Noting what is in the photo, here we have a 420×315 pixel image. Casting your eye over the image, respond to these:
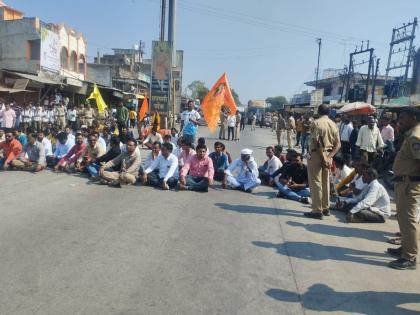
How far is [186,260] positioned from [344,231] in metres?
2.98

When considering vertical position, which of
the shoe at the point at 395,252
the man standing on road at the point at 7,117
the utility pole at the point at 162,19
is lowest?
the shoe at the point at 395,252

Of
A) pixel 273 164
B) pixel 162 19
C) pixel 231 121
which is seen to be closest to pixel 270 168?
pixel 273 164

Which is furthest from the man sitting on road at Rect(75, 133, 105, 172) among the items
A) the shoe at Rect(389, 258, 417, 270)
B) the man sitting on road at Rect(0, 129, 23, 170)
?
the shoe at Rect(389, 258, 417, 270)

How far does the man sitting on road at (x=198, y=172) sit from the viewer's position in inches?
359

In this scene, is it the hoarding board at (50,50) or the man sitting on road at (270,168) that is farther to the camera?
the hoarding board at (50,50)

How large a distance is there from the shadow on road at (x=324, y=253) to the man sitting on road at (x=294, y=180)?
3163mm

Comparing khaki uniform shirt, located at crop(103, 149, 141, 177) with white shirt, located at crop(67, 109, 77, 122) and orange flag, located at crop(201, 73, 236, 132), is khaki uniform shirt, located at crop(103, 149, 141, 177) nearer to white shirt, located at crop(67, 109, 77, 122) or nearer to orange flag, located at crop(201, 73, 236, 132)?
orange flag, located at crop(201, 73, 236, 132)

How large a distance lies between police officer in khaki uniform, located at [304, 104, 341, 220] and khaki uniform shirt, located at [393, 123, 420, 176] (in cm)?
192

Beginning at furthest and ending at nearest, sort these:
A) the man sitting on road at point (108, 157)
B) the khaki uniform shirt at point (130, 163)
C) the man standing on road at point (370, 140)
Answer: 1. the man standing on road at point (370, 140)
2. the man sitting on road at point (108, 157)
3. the khaki uniform shirt at point (130, 163)

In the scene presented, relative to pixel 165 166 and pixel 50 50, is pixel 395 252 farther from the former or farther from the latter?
pixel 50 50

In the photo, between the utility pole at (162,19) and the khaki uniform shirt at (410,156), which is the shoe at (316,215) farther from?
the utility pole at (162,19)

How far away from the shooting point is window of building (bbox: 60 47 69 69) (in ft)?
102

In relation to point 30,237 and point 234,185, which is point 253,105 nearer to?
point 234,185

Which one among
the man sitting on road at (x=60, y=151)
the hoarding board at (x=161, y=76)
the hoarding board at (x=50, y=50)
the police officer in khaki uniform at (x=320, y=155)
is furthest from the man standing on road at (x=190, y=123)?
the hoarding board at (x=50, y=50)
